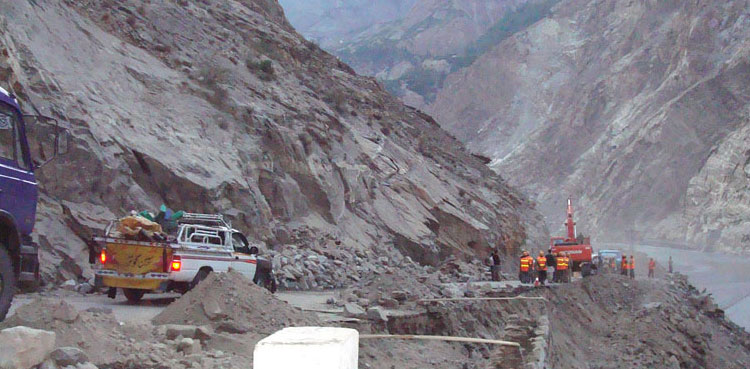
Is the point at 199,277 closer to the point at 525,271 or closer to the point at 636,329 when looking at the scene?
the point at 525,271

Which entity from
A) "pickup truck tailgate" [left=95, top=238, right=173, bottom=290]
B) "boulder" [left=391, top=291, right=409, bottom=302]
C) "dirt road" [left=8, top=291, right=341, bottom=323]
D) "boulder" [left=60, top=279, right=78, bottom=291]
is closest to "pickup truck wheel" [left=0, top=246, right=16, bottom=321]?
"dirt road" [left=8, top=291, right=341, bottom=323]

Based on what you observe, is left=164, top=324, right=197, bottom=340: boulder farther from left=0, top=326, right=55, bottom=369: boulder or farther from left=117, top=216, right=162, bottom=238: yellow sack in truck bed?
left=117, top=216, right=162, bottom=238: yellow sack in truck bed

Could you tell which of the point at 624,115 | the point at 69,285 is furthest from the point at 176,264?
the point at 624,115

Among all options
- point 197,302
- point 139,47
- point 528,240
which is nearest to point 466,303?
point 197,302

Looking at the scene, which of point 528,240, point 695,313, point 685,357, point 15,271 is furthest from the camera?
point 528,240

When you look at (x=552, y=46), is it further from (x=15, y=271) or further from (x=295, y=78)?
(x=15, y=271)

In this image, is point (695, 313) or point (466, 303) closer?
point (466, 303)

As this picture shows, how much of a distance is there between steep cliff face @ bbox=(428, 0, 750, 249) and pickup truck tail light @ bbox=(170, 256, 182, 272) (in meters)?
56.3

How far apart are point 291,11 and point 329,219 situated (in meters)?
171

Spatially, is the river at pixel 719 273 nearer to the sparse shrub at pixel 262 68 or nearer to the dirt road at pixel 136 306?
the sparse shrub at pixel 262 68

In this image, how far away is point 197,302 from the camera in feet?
31.7

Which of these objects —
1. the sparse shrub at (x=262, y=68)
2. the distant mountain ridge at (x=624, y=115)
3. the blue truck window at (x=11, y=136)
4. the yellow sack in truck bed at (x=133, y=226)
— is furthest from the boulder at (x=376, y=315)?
the distant mountain ridge at (x=624, y=115)

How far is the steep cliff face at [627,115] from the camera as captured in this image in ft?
219

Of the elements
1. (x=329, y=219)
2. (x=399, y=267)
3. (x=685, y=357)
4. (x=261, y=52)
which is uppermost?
(x=261, y=52)
